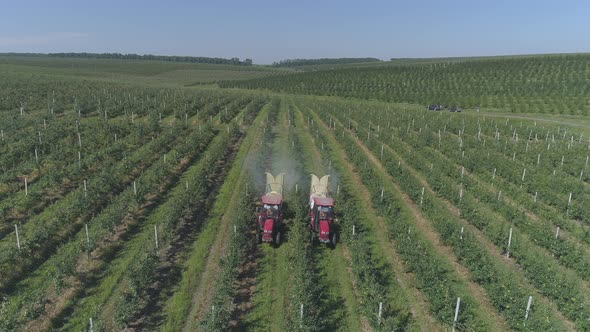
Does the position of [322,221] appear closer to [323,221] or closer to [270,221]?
[323,221]

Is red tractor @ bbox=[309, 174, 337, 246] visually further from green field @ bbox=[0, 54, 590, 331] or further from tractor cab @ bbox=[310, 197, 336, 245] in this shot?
green field @ bbox=[0, 54, 590, 331]

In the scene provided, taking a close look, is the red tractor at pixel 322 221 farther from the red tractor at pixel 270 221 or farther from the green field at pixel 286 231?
the red tractor at pixel 270 221

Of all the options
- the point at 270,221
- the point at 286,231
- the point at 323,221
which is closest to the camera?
the point at 270,221

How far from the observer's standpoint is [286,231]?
687 inches

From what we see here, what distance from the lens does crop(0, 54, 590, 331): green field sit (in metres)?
11.9

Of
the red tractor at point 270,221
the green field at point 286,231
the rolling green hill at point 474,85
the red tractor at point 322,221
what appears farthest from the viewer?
the rolling green hill at point 474,85

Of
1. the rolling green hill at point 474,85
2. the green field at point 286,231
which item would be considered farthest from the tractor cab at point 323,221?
the rolling green hill at point 474,85

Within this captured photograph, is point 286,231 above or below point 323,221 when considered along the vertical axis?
below

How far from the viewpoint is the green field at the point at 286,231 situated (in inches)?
468

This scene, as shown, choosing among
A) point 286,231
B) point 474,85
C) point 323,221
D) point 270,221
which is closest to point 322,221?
point 323,221

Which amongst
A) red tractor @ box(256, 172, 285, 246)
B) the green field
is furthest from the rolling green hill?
red tractor @ box(256, 172, 285, 246)

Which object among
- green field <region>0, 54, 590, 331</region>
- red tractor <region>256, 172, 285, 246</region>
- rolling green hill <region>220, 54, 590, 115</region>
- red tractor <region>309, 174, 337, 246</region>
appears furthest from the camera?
rolling green hill <region>220, 54, 590, 115</region>

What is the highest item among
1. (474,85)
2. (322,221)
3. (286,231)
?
(474,85)

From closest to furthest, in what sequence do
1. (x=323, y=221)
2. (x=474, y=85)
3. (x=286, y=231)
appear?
(x=323, y=221)
(x=286, y=231)
(x=474, y=85)
